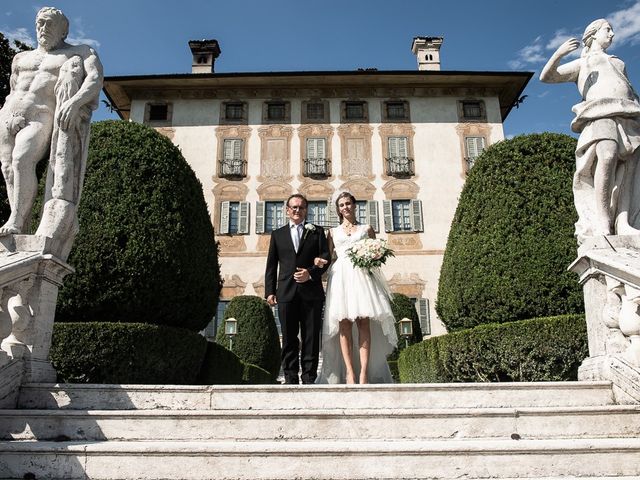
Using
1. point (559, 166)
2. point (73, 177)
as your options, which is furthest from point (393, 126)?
point (73, 177)

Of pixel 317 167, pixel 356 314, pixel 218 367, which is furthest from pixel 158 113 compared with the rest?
pixel 356 314

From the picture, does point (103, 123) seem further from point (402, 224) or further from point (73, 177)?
point (402, 224)

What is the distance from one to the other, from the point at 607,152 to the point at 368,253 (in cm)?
223

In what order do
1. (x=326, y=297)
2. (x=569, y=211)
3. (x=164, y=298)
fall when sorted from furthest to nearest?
(x=569, y=211), (x=164, y=298), (x=326, y=297)

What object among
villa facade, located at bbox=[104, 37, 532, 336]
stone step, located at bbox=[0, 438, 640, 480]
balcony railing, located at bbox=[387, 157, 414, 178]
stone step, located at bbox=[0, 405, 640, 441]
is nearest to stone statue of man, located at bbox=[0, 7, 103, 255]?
stone step, located at bbox=[0, 405, 640, 441]

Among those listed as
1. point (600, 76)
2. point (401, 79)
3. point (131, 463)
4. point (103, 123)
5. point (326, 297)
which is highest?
point (401, 79)

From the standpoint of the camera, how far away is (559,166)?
25.6 feet

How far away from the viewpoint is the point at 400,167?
71.2ft

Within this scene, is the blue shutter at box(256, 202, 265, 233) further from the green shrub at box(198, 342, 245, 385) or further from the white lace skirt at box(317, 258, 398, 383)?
the white lace skirt at box(317, 258, 398, 383)

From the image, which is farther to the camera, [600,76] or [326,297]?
[326,297]

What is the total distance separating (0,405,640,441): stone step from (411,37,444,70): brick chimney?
77.2 feet

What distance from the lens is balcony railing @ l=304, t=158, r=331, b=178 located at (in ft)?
71.2

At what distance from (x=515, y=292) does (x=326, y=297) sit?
2979mm

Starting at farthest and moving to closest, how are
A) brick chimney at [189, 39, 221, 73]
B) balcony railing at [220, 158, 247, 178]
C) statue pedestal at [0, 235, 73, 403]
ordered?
brick chimney at [189, 39, 221, 73] → balcony railing at [220, 158, 247, 178] → statue pedestal at [0, 235, 73, 403]
